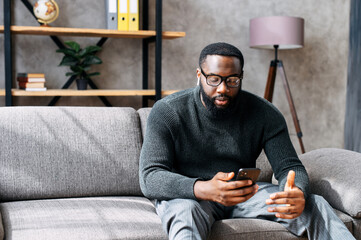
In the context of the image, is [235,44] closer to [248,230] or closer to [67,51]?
[67,51]

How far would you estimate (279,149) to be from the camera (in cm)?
183

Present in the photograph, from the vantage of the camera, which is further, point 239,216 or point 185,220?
point 239,216

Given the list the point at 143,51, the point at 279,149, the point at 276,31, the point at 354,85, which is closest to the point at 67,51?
the point at 143,51

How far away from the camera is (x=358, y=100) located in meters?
4.04

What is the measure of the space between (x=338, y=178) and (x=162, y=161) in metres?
0.73

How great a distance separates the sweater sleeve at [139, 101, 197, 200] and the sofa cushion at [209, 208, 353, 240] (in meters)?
0.17

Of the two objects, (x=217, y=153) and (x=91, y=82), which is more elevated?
(x=91, y=82)

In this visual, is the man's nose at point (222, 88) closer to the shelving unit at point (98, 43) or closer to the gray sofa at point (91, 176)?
the gray sofa at point (91, 176)

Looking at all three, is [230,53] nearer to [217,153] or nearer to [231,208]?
[217,153]

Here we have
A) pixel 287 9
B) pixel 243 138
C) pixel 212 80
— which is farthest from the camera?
pixel 287 9

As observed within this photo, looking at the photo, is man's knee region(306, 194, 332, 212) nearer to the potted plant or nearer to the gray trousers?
the gray trousers

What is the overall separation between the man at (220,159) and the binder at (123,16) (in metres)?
1.43

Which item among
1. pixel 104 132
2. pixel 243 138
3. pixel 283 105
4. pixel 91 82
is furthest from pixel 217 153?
pixel 283 105

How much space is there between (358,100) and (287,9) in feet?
3.35
